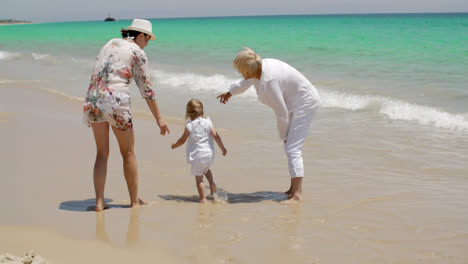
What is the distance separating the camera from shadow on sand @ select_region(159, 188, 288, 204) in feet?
15.2

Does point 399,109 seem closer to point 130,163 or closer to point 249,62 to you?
point 249,62

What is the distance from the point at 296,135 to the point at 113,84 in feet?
5.90

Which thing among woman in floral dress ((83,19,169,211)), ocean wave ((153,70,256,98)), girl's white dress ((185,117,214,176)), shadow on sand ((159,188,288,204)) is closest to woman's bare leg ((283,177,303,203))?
shadow on sand ((159,188,288,204))

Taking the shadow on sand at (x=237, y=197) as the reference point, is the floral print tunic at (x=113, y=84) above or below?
above

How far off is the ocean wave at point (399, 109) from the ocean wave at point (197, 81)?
7.80 feet

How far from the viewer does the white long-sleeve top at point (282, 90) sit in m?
4.36

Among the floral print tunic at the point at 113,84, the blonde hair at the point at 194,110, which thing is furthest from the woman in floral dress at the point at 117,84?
the blonde hair at the point at 194,110

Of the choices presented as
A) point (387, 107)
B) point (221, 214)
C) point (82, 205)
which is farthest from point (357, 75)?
point (82, 205)

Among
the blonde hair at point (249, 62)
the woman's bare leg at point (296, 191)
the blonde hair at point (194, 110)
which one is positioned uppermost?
the blonde hair at point (249, 62)

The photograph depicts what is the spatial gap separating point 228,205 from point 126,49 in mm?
1698

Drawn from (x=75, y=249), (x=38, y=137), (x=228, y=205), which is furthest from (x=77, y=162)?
(x=75, y=249)

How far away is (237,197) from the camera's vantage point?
476 centimetres

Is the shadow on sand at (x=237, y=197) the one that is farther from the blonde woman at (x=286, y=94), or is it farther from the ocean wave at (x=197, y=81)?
the ocean wave at (x=197, y=81)

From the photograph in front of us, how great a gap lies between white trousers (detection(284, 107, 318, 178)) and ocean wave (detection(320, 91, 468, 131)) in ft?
14.2
